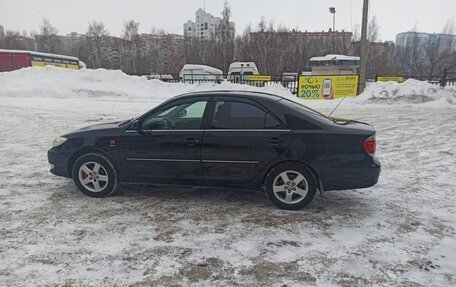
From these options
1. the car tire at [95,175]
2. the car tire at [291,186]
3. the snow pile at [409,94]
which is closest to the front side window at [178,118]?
the car tire at [95,175]

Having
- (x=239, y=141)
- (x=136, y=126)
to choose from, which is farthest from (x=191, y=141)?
(x=136, y=126)

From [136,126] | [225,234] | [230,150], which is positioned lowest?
[225,234]

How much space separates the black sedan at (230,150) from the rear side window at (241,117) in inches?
0.5

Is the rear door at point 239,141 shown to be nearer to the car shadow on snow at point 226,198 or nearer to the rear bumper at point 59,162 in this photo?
the car shadow on snow at point 226,198

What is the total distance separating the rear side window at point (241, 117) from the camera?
14.2ft

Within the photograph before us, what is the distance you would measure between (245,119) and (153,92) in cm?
1868

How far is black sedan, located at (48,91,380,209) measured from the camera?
4.18 meters

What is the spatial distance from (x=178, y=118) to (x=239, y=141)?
3.15 feet

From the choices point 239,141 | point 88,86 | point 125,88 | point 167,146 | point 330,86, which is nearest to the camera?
point 239,141

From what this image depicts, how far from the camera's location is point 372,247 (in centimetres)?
350

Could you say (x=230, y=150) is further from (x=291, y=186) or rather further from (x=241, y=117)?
(x=291, y=186)

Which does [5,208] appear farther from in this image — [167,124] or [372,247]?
[372,247]

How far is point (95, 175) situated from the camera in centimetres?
484

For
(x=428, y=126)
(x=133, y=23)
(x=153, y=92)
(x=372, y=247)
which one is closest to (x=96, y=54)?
(x=133, y=23)
